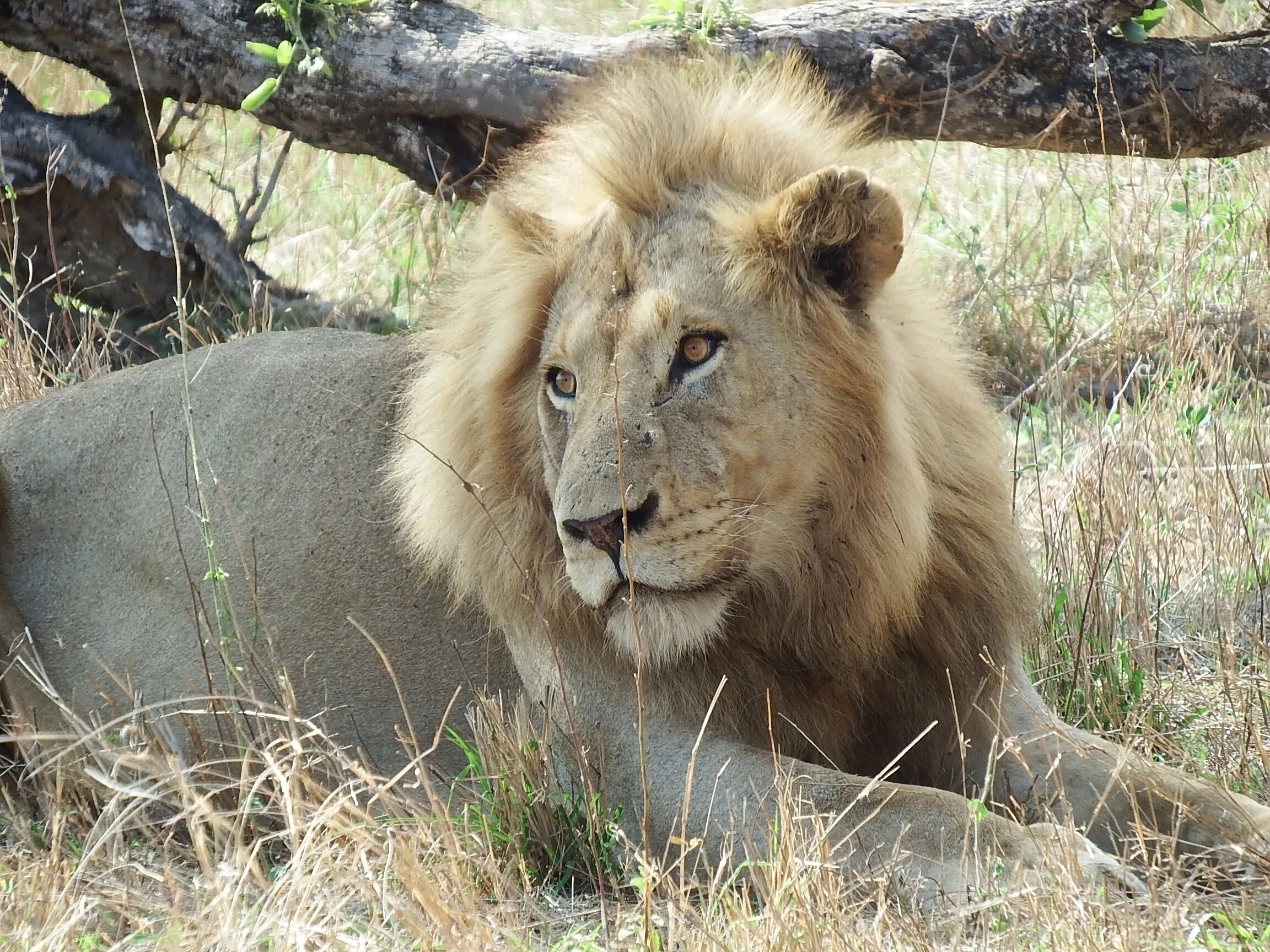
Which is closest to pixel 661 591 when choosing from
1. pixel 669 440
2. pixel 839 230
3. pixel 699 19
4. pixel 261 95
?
pixel 669 440

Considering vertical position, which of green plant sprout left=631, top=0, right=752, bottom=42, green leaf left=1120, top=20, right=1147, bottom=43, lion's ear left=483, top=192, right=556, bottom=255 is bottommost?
lion's ear left=483, top=192, right=556, bottom=255

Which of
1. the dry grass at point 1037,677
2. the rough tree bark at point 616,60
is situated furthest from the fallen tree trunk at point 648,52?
the dry grass at point 1037,677

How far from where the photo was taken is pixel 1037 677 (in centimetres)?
445

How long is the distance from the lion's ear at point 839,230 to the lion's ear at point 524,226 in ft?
1.68

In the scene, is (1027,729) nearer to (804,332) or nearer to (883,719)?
(883,719)

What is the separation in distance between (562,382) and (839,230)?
66 cm

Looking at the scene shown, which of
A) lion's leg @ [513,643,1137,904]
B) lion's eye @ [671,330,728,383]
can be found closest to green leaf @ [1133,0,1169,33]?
lion's eye @ [671,330,728,383]

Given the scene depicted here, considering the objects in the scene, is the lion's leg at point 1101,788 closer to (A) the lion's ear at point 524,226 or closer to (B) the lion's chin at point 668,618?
(B) the lion's chin at point 668,618

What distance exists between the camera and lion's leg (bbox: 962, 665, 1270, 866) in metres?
3.16

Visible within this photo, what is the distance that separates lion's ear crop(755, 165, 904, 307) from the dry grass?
1.78 ft

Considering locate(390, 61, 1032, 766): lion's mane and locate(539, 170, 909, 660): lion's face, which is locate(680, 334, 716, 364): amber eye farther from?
locate(390, 61, 1032, 766): lion's mane

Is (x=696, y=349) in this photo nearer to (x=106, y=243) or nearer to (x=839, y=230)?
(x=839, y=230)

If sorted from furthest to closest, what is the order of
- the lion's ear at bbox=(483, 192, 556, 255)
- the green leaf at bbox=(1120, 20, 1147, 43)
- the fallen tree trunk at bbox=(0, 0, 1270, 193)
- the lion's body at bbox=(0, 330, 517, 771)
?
the green leaf at bbox=(1120, 20, 1147, 43) → the fallen tree trunk at bbox=(0, 0, 1270, 193) → the lion's body at bbox=(0, 330, 517, 771) → the lion's ear at bbox=(483, 192, 556, 255)

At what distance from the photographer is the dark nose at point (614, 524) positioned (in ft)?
9.66
